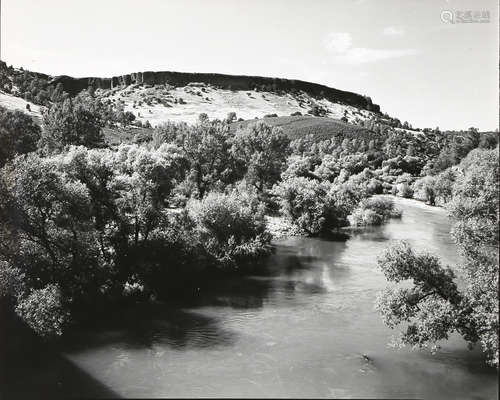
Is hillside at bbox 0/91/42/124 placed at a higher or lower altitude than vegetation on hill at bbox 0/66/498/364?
higher

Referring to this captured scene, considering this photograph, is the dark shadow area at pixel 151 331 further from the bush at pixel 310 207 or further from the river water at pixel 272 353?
the bush at pixel 310 207

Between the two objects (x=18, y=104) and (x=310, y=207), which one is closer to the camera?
(x=310, y=207)

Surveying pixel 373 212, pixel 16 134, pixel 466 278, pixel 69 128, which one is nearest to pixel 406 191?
pixel 373 212

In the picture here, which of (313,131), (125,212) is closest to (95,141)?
(125,212)

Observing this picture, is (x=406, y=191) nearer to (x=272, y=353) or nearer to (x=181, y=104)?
(x=272, y=353)

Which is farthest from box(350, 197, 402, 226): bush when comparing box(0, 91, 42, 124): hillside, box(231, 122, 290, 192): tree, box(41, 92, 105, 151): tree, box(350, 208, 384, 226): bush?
box(0, 91, 42, 124): hillside

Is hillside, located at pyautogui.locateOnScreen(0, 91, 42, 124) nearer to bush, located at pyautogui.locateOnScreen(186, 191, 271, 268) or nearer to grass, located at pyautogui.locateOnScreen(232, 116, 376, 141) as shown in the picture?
grass, located at pyautogui.locateOnScreen(232, 116, 376, 141)

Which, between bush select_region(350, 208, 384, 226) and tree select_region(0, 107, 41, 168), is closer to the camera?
tree select_region(0, 107, 41, 168)
